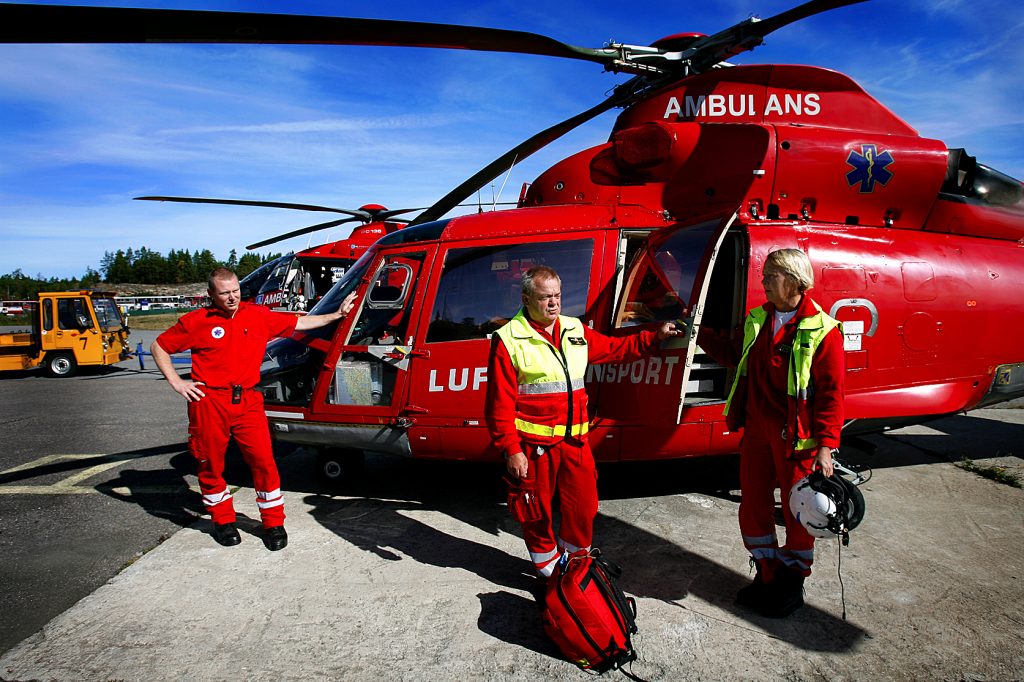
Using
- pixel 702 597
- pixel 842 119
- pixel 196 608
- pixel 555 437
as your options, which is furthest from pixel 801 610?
pixel 842 119

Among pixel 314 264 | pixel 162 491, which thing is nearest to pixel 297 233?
pixel 314 264

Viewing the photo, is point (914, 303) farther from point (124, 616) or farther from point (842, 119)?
point (124, 616)

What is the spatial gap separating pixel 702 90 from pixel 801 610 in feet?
13.2

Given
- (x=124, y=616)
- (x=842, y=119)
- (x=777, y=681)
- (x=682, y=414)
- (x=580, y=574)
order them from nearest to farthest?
(x=777, y=681), (x=580, y=574), (x=124, y=616), (x=682, y=414), (x=842, y=119)

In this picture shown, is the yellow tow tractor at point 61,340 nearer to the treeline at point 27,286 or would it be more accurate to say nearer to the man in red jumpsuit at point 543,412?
the man in red jumpsuit at point 543,412

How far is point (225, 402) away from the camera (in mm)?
3869

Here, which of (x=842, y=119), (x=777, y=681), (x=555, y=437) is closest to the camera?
(x=777, y=681)

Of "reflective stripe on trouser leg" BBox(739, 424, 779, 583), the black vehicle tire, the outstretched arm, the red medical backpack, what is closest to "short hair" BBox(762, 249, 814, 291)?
"reflective stripe on trouser leg" BBox(739, 424, 779, 583)

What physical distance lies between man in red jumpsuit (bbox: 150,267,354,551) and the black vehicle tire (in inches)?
503

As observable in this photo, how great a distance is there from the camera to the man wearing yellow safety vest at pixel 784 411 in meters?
2.69

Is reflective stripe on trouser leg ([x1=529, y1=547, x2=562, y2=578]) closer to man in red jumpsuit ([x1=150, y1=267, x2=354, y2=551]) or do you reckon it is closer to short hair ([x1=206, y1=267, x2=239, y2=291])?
man in red jumpsuit ([x1=150, y1=267, x2=354, y2=551])

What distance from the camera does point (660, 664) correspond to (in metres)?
2.61

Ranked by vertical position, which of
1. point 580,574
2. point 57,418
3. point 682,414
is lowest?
point 57,418

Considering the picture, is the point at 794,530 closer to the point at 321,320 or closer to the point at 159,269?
the point at 321,320
